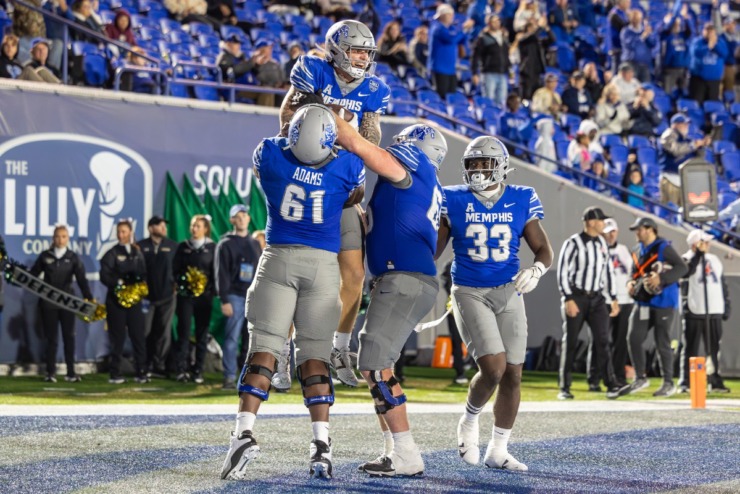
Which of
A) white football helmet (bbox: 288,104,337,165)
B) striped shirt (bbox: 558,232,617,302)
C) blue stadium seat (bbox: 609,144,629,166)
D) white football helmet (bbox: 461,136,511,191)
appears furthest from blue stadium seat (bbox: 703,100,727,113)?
white football helmet (bbox: 288,104,337,165)

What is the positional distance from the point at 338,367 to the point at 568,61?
15.3 m

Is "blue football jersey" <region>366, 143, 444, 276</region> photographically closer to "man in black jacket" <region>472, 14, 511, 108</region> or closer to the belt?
the belt

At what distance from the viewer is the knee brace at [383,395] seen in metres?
6.12

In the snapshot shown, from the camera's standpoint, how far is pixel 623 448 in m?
7.54

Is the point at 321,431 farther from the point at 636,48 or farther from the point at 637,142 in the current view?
the point at 636,48

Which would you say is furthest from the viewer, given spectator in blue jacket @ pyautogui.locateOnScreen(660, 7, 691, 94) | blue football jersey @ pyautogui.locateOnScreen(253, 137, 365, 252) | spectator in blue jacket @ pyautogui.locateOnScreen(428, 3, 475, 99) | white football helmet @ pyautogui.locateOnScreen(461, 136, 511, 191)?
spectator in blue jacket @ pyautogui.locateOnScreen(660, 7, 691, 94)

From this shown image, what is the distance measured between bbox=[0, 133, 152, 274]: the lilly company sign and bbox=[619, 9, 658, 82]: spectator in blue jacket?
10.2m

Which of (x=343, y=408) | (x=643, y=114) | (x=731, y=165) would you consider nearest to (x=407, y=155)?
(x=343, y=408)

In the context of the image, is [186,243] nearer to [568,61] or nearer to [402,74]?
[402,74]

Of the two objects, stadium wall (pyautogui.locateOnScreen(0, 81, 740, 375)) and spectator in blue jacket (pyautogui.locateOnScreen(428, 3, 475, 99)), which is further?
spectator in blue jacket (pyautogui.locateOnScreen(428, 3, 475, 99))

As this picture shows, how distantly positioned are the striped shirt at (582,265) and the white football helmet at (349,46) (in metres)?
5.91

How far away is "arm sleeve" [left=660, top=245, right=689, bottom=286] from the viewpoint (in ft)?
40.0

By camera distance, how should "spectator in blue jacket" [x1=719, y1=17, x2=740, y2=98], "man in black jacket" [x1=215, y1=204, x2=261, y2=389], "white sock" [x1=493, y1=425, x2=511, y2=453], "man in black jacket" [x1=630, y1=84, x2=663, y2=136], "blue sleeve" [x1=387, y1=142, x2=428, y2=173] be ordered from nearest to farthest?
"blue sleeve" [x1=387, y1=142, x2=428, y2=173]
"white sock" [x1=493, y1=425, x2=511, y2=453]
"man in black jacket" [x1=215, y1=204, x2=261, y2=389]
"man in black jacket" [x1=630, y1=84, x2=663, y2=136]
"spectator in blue jacket" [x1=719, y1=17, x2=740, y2=98]

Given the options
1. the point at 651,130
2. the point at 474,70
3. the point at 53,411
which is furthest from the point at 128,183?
the point at 651,130
